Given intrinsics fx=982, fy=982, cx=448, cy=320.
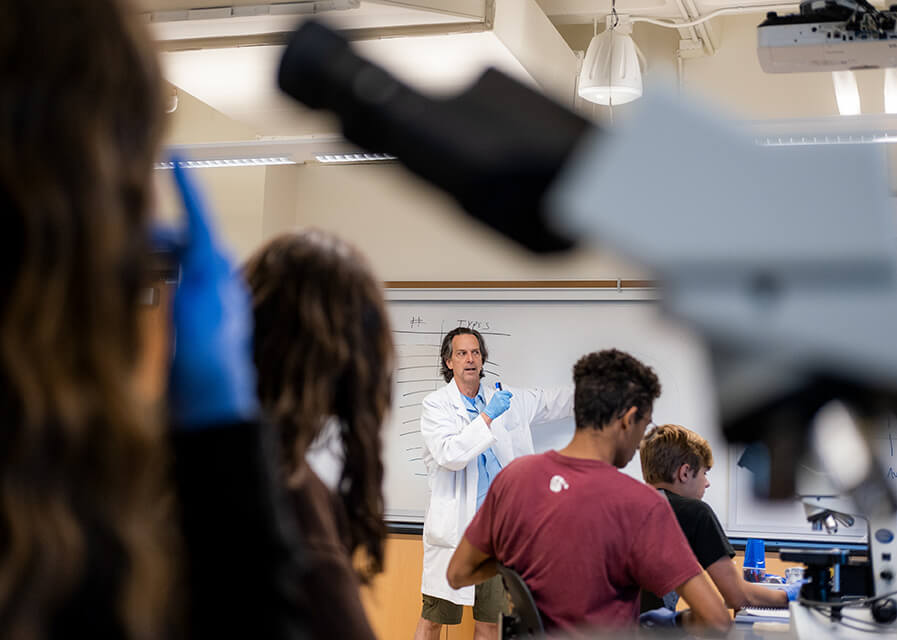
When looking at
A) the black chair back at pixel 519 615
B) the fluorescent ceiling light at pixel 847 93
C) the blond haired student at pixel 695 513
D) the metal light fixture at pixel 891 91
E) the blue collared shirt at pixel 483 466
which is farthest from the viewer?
the blue collared shirt at pixel 483 466

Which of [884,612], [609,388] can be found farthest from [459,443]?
[884,612]

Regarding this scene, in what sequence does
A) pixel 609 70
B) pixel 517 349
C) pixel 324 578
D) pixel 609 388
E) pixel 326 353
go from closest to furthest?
pixel 324 578 → pixel 326 353 → pixel 609 388 → pixel 609 70 → pixel 517 349

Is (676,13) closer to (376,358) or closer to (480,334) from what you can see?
(480,334)

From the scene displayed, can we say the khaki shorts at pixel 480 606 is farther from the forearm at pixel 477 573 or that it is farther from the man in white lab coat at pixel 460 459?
the forearm at pixel 477 573

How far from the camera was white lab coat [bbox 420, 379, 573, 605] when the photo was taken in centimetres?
400

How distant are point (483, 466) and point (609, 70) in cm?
170

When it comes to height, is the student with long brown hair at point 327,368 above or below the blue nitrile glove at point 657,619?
above

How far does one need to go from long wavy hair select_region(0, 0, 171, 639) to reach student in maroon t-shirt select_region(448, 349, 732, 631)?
1.77 metres

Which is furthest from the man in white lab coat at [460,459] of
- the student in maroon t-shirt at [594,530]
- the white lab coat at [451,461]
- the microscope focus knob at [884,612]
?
the microscope focus knob at [884,612]

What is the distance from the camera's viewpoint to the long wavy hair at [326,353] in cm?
102

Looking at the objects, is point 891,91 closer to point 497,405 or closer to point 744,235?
point 497,405

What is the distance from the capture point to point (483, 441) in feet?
13.1

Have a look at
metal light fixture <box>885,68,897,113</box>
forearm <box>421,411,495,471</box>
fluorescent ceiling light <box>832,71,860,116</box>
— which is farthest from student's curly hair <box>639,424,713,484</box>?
fluorescent ceiling light <box>832,71,860,116</box>

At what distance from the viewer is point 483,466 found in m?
4.18
